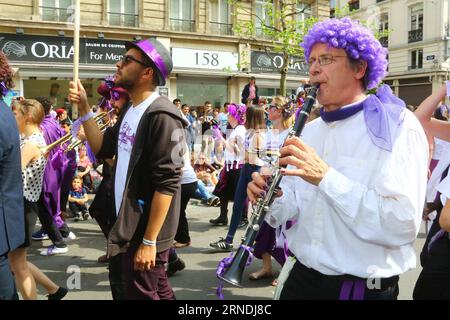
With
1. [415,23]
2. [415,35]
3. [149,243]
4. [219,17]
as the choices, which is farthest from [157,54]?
[415,23]

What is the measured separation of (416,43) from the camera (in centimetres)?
3166

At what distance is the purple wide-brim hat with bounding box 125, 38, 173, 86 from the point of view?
2.72 metres

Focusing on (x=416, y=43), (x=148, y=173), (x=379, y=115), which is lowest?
(x=148, y=173)

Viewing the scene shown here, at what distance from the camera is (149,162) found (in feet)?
8.29

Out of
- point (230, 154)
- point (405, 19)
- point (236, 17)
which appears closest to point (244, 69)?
point (236, 17)

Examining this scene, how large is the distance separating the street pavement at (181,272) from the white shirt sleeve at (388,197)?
8.29 feet

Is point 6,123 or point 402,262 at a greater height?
point 6,123

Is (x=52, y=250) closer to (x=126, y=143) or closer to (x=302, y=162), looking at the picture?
(x=126, y=143)

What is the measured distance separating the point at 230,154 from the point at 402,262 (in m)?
4.89

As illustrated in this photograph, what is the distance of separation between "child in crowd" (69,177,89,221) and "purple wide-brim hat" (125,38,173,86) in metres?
4.69

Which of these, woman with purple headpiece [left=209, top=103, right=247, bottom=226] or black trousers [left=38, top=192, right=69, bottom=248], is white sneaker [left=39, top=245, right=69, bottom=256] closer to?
black trousers [left=38, top=192, right=69, bottom=248]

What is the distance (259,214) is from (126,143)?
1.17 meters

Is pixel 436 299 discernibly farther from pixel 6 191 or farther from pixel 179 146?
pixel 6 191

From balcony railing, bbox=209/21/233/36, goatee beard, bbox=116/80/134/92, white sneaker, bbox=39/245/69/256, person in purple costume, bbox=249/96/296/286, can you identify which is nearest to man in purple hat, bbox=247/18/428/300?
goatee beard, bbox=116/80/134/92
